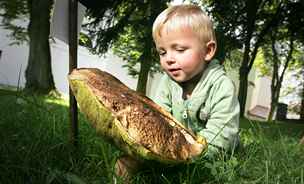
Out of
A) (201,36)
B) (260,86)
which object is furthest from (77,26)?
(260,86)

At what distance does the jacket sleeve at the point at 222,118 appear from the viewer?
7.40 ft

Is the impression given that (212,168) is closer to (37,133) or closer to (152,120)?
(152,120)

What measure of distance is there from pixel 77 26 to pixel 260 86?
53092mm

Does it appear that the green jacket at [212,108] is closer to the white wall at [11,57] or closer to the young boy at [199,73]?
the young boy at [199,73]

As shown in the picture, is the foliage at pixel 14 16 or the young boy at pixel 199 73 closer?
the young boy at pixel 199 73

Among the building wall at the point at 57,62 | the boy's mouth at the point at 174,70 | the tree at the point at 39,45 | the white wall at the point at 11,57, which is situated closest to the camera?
the boy's mouth at the point at 174,70

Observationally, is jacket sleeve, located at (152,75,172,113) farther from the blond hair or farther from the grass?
the grass

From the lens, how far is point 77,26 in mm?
2180

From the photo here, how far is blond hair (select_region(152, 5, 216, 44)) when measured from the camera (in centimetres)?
235

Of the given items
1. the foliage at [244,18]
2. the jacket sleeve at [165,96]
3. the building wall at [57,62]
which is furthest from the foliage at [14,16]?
the jacket sleeve at [165,96]

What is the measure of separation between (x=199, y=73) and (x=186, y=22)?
326 mm

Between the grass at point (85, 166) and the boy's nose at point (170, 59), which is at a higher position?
the boy's nose at point (170, 59)

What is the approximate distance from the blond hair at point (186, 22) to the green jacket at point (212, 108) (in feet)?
0.77

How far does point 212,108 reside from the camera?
241cm
